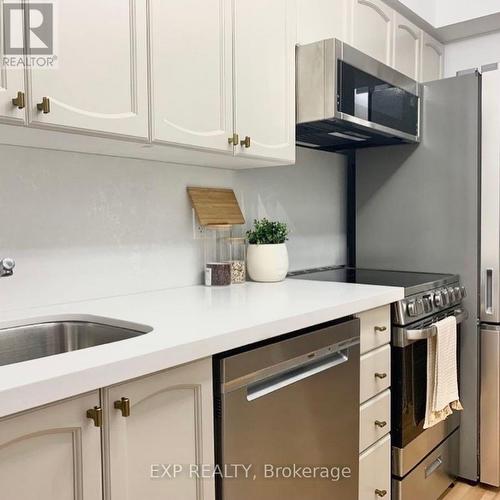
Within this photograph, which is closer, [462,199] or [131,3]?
[131,3]

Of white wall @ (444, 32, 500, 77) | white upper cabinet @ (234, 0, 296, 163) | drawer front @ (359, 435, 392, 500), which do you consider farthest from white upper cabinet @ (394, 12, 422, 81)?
drawer front @ (359, 435, 392, 500)

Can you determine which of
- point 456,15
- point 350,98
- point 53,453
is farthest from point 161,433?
point 456,15

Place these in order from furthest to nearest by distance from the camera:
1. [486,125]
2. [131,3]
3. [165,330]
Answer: [486,125], [131,3], [165,330]

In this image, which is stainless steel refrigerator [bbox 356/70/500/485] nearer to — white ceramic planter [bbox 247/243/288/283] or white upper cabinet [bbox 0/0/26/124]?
white ceramic planter [bbox 247/243/288/283]

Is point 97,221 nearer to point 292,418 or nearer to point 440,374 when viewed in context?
point 292,418

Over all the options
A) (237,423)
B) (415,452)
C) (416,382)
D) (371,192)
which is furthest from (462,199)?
(237,423)

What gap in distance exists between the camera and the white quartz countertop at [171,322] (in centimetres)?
83

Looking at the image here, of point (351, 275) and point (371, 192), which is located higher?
point (371, 192)

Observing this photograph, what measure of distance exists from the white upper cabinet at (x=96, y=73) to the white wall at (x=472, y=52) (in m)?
2.25

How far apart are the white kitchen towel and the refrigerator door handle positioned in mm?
305

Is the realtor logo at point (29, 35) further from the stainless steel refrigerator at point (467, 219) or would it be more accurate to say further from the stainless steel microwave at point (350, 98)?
the stainless steel refrigerator at point (467, 219)

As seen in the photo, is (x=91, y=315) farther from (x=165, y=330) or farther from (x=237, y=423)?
(x=237, y=423)

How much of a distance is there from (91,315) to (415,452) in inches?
55.2

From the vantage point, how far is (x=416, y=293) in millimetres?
1899
